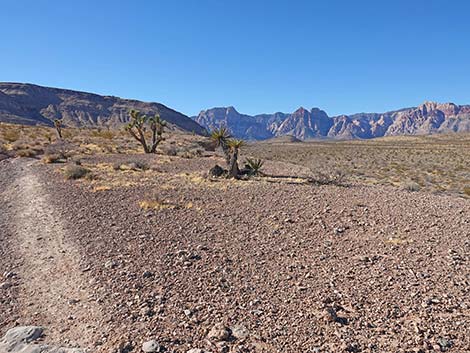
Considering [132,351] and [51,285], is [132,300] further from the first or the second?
Result: [51,285]

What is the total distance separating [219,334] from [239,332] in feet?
0.92

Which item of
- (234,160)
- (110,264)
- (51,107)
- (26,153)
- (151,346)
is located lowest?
(26,153)

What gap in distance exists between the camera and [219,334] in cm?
482

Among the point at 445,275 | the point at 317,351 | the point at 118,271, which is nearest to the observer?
the point at 317,351

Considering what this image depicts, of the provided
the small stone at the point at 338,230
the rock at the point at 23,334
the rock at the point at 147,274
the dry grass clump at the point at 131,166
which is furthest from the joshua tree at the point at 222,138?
the rock at the point at 23,334

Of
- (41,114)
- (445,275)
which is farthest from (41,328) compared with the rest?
(41,114)

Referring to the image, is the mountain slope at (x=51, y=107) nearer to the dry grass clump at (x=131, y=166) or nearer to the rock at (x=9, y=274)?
the dry grass clump at (x=131, y=166)

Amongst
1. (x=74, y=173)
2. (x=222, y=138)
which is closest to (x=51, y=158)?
(x=74, y=173)

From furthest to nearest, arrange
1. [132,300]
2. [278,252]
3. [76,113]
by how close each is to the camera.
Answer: [76,113], [278,252], [132,300]

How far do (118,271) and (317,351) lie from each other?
4.05 metres

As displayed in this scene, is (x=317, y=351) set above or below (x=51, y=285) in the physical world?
above

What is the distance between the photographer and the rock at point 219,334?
15.7ft

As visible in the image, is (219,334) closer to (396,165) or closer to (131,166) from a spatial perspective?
(131,166)

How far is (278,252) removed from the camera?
8.05m
